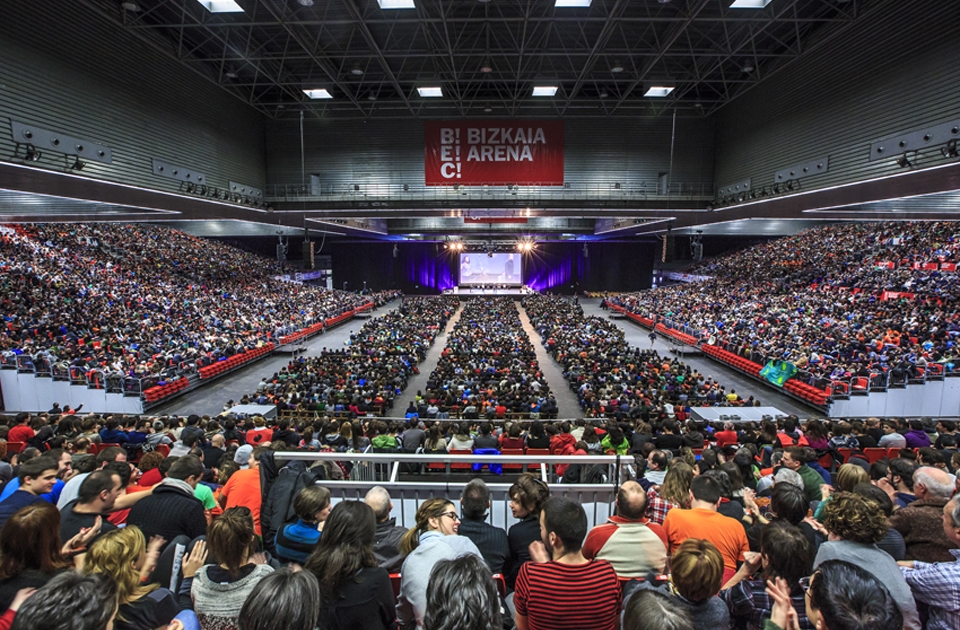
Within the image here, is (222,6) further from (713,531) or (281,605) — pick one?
(713,531)

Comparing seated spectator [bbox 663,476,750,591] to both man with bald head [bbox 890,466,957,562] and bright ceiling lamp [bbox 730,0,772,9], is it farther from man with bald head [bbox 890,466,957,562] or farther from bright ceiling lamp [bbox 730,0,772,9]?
bright ceiling lamp [bbox 730,0,772,9]

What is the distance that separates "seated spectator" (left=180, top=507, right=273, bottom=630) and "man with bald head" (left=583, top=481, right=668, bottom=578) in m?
1.63

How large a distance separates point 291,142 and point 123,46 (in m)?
8.37

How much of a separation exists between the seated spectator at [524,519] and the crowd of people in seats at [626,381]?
235 inches

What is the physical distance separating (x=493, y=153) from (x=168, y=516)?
66.7ft

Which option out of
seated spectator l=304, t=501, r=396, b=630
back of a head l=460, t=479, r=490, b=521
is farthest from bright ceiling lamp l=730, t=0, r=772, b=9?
seated spectator l=304, t=501, r=396, b=630

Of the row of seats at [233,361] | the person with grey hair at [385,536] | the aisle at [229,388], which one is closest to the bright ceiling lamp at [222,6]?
the row of seats at [233,361]

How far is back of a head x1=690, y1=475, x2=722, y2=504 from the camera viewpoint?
2.78m

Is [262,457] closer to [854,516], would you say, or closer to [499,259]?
[854,516]

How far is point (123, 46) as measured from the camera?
14578mm

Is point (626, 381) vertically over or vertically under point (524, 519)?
under

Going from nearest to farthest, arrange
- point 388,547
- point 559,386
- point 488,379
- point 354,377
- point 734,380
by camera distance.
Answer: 1. point 388,547
2. point 354,377
3. point 488,379
4. point 559,386
5. point 734,380

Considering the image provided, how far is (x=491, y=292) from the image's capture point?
39.5m

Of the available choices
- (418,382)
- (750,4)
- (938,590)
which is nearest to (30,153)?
(418,382)
